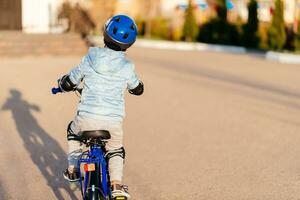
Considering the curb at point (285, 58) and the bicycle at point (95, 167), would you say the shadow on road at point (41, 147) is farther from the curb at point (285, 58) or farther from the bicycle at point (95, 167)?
the curb at point (285, 58)

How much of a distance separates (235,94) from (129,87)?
9510mm

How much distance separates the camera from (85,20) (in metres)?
28.4

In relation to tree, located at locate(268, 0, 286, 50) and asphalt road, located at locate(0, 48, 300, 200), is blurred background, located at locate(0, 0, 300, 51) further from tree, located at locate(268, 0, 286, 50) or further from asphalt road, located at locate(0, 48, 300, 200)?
asphalt road, located at locate(0, 48, 300, 200)

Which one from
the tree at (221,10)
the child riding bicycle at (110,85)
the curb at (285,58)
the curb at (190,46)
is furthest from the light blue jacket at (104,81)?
the tree at (221,10)

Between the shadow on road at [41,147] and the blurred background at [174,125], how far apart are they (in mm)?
12

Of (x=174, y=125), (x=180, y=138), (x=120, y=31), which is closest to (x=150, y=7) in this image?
(x=174, y=125)

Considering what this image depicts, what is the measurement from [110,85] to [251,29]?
1098 inches

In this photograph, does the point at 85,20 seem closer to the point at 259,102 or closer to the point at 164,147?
the point at 259,102

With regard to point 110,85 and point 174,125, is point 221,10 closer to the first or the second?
point 174,125

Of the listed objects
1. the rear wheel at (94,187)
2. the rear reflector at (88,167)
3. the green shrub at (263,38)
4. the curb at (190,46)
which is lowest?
the curb at (190,46)

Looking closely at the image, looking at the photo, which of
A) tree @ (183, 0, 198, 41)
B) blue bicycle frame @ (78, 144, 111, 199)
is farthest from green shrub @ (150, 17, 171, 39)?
blue bicycle frame @ (78, 144, 111, 199)

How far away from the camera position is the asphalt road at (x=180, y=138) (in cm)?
622

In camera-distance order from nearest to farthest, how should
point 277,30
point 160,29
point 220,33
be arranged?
point 277,30
point 220,33
point 160,29

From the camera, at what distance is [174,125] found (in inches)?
389
